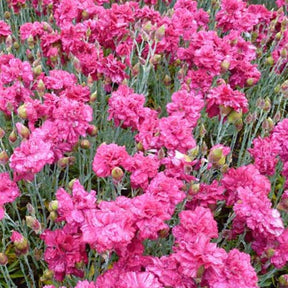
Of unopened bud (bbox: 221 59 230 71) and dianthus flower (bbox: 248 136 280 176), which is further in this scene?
unopened bud (bbox: 221 59 230 71)

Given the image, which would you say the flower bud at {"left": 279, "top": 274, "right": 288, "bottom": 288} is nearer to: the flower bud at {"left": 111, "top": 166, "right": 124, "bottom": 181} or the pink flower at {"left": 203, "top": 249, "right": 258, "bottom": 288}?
the pink flower at {"left": 203, "top": 249, "right": 258, "bottom": 288}

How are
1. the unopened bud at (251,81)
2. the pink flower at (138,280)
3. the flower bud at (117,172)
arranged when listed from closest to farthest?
the pink flower at (138,280), the flower bud at (117,172), the unopened bud at (251,81)

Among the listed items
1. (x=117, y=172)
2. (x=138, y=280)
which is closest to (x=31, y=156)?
(x=117, y=172)

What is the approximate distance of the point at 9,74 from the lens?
1.82 meters

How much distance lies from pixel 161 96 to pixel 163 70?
213 mm

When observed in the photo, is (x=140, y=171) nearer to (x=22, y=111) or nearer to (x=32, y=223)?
(x=32, y=223)

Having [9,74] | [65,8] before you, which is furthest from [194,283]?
[65,8]

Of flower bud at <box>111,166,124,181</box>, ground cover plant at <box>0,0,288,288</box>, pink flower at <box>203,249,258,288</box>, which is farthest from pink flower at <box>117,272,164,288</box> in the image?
flower bud at <box>111,166,124,181</box>

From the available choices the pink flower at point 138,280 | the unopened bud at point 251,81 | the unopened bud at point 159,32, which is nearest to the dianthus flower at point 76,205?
the pink flower at point 138,280

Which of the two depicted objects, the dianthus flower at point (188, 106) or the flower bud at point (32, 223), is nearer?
the flower bud at point (32, 223)

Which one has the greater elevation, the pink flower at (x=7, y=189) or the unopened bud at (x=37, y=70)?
the unopened bud at (x=37, y=70)

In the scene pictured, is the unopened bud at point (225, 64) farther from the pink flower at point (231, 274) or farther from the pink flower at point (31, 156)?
the pink flower at point (231, 274)

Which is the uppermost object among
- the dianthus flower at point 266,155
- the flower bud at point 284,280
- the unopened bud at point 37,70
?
the unopened bud at point 37,70

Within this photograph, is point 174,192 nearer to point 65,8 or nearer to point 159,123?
point 159,123
